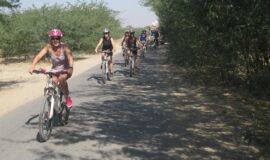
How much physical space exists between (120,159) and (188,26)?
8998 mm

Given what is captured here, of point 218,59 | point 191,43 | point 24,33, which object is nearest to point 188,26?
point 191,43

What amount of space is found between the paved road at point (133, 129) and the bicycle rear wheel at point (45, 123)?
0.14m

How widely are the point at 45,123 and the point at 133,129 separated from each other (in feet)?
5.49

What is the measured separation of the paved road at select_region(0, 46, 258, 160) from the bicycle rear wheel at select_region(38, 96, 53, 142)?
14 cm

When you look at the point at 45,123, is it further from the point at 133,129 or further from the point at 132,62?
the point at 132,62

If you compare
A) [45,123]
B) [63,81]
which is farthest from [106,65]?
[45,123]

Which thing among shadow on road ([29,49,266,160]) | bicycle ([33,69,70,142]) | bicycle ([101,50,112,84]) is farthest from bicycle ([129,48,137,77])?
bicycle ([33,69,70,142])

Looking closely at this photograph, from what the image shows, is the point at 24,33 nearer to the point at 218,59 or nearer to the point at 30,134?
the point at 218,59

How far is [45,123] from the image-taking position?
8305 millimetres

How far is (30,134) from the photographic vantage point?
8.85 meters

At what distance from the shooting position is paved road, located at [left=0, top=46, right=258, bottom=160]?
739cm

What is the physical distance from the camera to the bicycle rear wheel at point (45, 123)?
A: 817 cm

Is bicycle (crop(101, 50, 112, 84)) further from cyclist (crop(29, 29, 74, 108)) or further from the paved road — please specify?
cyclist (crop(29, 29, 74, 108))

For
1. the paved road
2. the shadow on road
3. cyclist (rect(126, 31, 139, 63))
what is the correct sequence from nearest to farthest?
the paved road → the shadow on road → cyclist (rect(126, 31, 139, 63))
